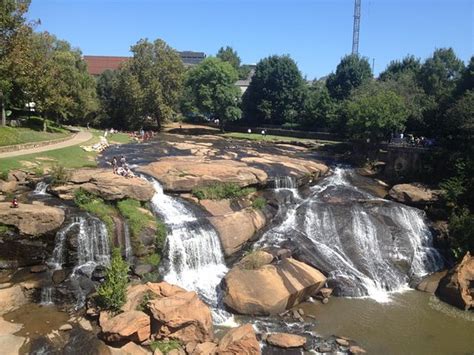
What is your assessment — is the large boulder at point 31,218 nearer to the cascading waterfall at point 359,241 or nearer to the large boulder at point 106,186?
the large boulder at point 106,186

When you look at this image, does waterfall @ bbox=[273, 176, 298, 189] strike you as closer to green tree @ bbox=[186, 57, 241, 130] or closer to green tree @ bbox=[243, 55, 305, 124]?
green tree @ bbox=[186, 57, 241, 130]

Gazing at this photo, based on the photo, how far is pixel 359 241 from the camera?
27.4m

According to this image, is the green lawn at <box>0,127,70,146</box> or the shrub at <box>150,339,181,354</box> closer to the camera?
the shrub at <box>150,339,181,354</box>

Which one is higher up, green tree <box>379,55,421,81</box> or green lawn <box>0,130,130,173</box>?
green tree <box>379,55,421,81</box>

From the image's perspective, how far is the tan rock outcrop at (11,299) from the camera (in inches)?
725

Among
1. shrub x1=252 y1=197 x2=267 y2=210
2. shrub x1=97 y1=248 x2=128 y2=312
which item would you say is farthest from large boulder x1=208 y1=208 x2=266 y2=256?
shrub x1=97 y1=248 x2=128 y2=312

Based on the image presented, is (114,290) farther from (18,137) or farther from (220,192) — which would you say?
(18,137)

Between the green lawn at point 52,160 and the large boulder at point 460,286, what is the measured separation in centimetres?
2578

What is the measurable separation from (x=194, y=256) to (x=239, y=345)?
8419 millimetres

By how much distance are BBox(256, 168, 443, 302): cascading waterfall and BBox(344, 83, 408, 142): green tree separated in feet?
41.2

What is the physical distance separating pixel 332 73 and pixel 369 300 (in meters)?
54.3

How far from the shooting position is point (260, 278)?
21.5 metres

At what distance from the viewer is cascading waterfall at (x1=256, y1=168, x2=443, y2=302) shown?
80.6 ft

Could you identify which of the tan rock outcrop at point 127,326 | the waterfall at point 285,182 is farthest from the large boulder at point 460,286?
the tan rock outcrop at point 127,326
